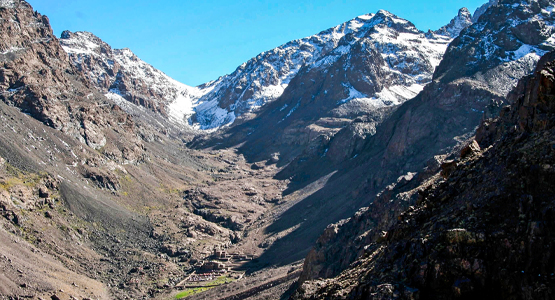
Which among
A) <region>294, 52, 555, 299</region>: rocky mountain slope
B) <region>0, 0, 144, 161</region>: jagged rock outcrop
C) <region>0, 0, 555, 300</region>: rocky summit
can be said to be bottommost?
<region>294, 52, 555, 299</region>: rocky mountain slope

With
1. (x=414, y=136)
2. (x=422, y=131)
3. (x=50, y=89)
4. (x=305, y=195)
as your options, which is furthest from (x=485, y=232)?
(x=50, y=89)

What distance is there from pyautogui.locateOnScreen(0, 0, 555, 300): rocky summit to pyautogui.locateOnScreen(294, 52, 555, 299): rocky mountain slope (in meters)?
0.08

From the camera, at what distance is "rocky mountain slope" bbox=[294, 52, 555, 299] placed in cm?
1705

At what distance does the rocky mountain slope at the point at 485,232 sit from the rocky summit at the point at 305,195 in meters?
0.08

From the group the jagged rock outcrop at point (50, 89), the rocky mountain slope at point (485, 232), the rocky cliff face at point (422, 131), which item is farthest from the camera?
the jagged rock outcrop at point (50, 89)

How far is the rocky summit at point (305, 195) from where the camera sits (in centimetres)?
1928

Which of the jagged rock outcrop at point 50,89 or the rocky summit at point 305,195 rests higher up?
the jagged rock outcrop at point 50,89

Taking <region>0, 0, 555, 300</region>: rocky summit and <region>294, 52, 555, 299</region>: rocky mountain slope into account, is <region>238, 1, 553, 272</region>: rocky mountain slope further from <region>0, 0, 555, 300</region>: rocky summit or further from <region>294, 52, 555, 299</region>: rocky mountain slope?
<region>294, 52, 555, 299</region>: rocky mountain slope

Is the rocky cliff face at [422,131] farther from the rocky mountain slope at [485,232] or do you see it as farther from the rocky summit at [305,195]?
the rocky mountain slope at [485,232]

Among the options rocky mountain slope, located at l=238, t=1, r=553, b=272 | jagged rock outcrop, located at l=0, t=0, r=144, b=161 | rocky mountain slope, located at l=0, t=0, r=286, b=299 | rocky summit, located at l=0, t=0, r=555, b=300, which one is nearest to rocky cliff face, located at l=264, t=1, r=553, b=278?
rocky mountain slope, located at l=238, t=1, r=553, b=272

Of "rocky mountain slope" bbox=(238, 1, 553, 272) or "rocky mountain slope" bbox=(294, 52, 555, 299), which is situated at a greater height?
"rocky mountain slope" bbox=(238, 1, 553, 272)

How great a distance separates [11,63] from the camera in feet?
455

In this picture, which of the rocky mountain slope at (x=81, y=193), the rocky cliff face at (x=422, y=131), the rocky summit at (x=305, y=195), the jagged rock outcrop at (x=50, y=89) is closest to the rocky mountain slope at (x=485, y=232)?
the rocky summit at (x=305, y=195)

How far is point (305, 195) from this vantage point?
138m
